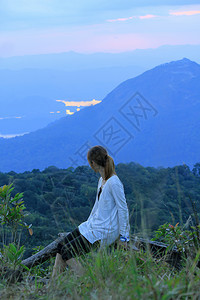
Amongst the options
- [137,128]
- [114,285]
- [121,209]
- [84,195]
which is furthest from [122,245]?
[137,128]

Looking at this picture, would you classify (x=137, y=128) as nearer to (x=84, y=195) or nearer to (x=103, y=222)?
(x=84, y=195)

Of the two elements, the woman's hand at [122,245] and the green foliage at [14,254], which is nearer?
the woman's hand at [122,245]

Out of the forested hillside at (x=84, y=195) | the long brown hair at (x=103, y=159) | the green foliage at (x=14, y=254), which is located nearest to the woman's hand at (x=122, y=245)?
the forested hillside at (x=84, y=195)

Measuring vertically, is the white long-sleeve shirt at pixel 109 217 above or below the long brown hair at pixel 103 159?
below

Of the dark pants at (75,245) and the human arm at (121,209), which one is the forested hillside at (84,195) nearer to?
A: the human arm at (121,209)

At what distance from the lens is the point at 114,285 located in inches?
67.2

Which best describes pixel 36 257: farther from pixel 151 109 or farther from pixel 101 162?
pixel 151 109

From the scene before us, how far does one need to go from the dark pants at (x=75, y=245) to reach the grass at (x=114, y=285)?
1.16 feet

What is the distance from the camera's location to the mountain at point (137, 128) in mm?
80188

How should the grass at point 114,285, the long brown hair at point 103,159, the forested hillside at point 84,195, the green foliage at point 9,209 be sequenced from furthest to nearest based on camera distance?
the forested hillside at point 84,195 → the green foliage at point 9,209 → the long brown hair at point 103,159 → the grass at point 114,285

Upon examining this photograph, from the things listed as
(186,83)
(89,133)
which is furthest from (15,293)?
(186,83)

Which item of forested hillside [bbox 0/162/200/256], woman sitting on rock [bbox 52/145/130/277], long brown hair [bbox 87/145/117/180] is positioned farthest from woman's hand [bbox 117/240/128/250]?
long brown hair [bbox 87/145/117/180]

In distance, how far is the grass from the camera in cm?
150

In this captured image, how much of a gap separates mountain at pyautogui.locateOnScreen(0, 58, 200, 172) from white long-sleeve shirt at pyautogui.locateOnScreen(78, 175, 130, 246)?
208 ft
